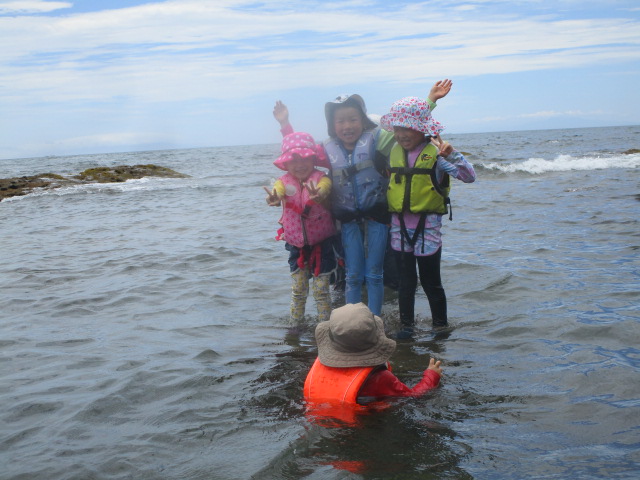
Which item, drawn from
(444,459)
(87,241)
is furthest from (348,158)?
(87,241)

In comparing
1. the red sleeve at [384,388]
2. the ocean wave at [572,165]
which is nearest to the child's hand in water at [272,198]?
the red sleeve at [384,388]

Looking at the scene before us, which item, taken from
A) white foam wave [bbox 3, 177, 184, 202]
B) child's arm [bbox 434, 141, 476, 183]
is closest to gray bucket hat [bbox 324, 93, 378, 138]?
child's arm [bbox 434, 141, 476, 183]

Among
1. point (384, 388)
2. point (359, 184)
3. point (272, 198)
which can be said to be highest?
point (359, 184)

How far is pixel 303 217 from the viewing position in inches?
232

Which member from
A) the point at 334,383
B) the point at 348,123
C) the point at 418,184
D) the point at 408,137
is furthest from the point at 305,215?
the point at 334,383

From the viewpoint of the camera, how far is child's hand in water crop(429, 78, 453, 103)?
569 cm

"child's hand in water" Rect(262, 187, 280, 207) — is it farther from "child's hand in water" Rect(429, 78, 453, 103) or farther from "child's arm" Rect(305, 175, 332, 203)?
"child's hand in water" Rect(429, 78, 453, 103)

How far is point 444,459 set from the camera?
3.49 meters

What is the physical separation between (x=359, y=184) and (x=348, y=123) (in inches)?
23.2

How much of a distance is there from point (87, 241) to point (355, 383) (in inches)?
414

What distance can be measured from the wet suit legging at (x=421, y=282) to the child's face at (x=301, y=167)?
3.98ft

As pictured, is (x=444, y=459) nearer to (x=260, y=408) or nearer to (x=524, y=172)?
(x=260, y=408)

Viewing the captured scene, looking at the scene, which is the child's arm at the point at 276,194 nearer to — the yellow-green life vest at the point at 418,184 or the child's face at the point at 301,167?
the child's face at the point at 301,167

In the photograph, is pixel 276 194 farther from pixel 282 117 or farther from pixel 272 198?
pixel 282 117
